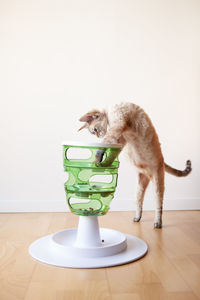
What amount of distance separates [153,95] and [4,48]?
111cm

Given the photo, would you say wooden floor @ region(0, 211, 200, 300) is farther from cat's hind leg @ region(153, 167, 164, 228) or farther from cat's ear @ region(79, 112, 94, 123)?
cat's ear @ region(79, 112, 94, 123)

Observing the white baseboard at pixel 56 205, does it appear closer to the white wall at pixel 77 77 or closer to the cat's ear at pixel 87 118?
the white wall at pixel 77 77

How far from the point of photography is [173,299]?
0.96 metres

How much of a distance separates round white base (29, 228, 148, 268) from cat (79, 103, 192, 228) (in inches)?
19.2

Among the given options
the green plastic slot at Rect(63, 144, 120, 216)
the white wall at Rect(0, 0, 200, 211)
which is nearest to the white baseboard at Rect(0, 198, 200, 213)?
the white wall at Rect(0, 0, 200, 211)

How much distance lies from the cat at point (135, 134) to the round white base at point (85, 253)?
1.60ft

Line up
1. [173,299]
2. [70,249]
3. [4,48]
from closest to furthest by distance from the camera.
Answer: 1. [173,299]
2. [70,249]
3. [4,48]

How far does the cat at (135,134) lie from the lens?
1728 millimetres

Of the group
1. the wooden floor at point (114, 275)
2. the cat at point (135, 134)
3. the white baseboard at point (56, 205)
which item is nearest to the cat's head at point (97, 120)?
the cat at point (135, 134)

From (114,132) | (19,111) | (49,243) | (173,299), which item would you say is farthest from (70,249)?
(19,111)

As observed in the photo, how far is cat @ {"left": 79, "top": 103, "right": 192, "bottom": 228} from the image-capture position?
1.73 meters

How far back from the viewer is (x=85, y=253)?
51.6 inches

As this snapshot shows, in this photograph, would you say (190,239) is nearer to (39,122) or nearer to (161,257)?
(161,257)

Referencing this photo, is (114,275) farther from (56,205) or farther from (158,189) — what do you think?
(56,205)
